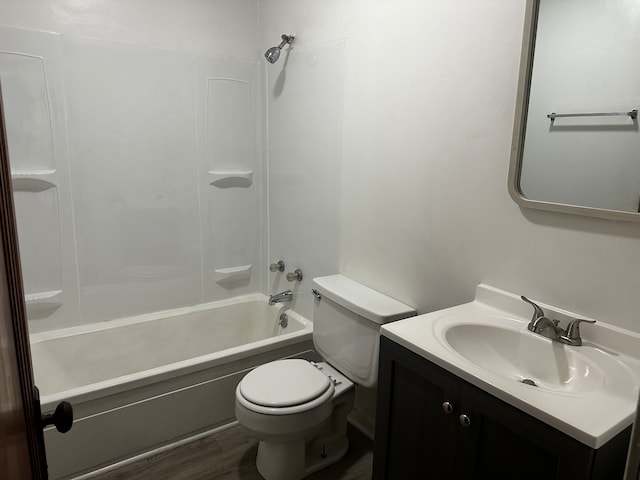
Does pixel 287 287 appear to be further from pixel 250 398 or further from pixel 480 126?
pixel 480 126

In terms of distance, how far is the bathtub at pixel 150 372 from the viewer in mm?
1943

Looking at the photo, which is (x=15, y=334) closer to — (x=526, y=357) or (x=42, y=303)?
(x=526, y=357)

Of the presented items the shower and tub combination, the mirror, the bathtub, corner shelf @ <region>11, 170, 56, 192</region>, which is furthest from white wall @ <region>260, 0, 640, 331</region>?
corner shelf @ <region>11, 170, 56, 192</region>

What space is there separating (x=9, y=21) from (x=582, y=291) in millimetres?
2647

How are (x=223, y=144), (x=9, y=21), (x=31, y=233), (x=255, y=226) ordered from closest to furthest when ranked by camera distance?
(x=9, y=21) → (x=31, y=233) → (x=223, y=144) → (x=255, y=226)

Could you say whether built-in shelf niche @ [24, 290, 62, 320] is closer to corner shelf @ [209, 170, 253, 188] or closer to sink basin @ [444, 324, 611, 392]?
corner shelf @ [209, 170, 253, 188]

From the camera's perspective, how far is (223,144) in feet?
9.10

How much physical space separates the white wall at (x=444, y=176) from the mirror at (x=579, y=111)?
5 centimetres

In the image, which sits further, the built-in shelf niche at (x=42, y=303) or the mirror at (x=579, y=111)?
the built-in shelf niche at (x=42, y=303)

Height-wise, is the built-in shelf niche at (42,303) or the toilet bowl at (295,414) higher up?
the built-in shelf niche at (42,303)

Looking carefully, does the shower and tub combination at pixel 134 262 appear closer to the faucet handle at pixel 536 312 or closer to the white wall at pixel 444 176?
the white wall at pixel 444 176

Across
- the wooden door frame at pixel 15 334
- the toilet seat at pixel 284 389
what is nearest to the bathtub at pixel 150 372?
the toilet seat at pixel 284 389

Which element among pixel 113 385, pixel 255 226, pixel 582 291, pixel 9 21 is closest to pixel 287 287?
pixel 255 226

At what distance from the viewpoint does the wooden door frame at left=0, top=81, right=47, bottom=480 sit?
626 millimetres
